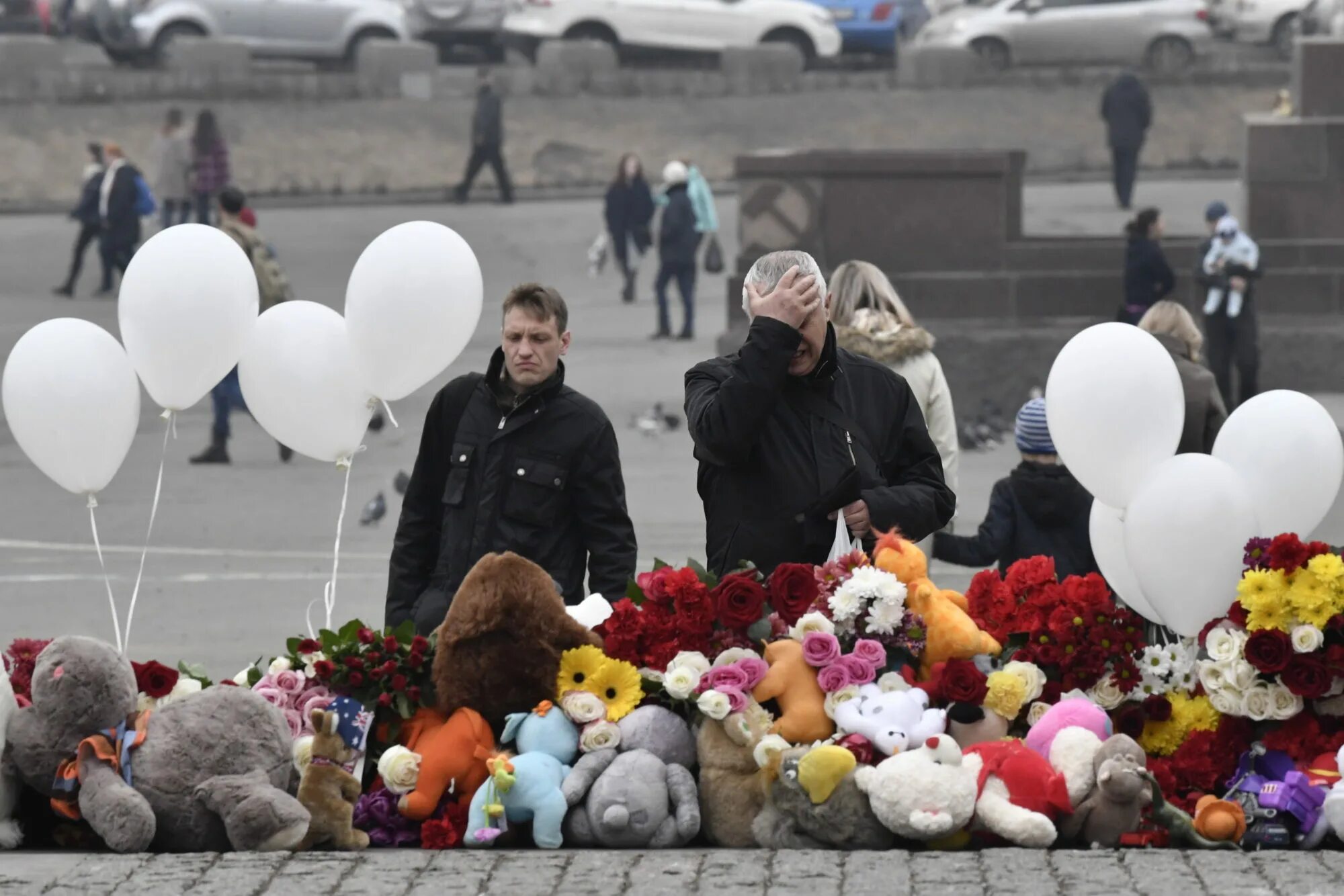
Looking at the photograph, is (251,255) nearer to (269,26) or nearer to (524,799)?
(524,799)

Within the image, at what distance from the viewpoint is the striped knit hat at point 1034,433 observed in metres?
7.96

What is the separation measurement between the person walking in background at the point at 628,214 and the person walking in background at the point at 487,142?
523cm

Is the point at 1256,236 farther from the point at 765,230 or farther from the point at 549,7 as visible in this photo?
the point at 549,7

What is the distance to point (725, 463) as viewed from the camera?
6012mm

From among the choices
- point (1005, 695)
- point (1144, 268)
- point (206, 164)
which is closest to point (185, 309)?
point (1005, 695)

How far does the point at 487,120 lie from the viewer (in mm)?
30016

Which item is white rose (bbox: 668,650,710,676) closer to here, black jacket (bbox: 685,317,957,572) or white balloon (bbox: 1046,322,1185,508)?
Result: black jacket (bbox: 685,317,957,572)

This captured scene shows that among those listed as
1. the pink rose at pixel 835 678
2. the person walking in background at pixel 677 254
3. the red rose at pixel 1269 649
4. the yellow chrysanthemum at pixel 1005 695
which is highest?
the red rose at pixel 1269 649

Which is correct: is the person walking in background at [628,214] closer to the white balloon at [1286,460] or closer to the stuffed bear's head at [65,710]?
the white balloon at [1286,460]

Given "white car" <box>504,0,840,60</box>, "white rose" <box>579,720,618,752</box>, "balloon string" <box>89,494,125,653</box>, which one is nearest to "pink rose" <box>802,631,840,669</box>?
"white rose" <box>579,720,618,752</box>

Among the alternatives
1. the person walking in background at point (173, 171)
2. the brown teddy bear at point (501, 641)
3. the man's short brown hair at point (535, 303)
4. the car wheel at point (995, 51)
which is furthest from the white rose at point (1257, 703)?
the car wheel at point (995, 51)

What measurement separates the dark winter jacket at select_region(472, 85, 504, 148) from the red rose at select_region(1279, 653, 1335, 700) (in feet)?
81.6

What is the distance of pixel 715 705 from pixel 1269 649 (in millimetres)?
1422

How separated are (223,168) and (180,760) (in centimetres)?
2174
